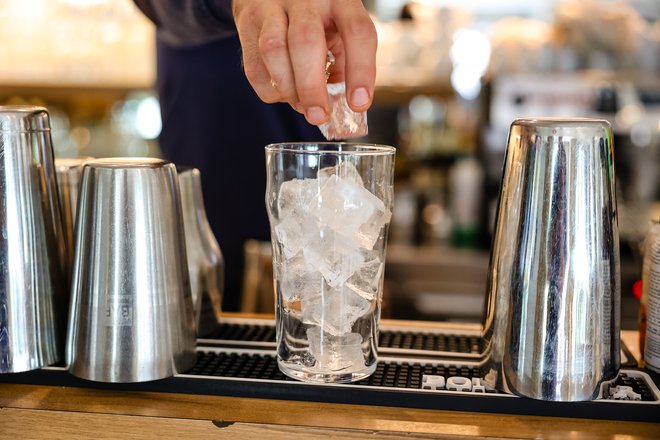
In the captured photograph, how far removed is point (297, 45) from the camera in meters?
0.80

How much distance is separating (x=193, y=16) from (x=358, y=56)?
2.29 feet

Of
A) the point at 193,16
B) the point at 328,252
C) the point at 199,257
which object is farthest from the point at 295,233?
the point at 193,16

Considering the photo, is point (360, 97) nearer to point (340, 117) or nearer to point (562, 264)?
point (340, 117)

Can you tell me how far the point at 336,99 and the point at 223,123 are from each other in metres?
1.23

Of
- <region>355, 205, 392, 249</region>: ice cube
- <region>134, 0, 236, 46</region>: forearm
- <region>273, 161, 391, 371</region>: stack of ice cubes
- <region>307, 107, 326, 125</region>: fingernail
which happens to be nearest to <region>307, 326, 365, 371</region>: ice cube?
<region>273, 161, 391, 371</region>: stack of ice cubes

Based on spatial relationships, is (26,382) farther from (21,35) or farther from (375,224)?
(21,35)

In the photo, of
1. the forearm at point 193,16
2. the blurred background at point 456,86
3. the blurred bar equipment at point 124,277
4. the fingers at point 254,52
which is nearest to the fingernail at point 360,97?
the fingers at point 254,52

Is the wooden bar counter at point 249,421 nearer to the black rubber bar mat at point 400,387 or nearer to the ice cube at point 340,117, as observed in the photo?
the black rubber bar mat at point 400,387

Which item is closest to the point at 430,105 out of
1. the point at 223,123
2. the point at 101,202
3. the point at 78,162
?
the point at 223,123

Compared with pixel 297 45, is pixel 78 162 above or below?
below

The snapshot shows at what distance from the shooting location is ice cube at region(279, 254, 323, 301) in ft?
2.72

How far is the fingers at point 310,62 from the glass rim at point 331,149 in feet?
0.12

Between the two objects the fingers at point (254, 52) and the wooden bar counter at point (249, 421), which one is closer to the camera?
the wooden bar counter at point (249, 421)

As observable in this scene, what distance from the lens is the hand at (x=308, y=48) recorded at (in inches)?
31.4
